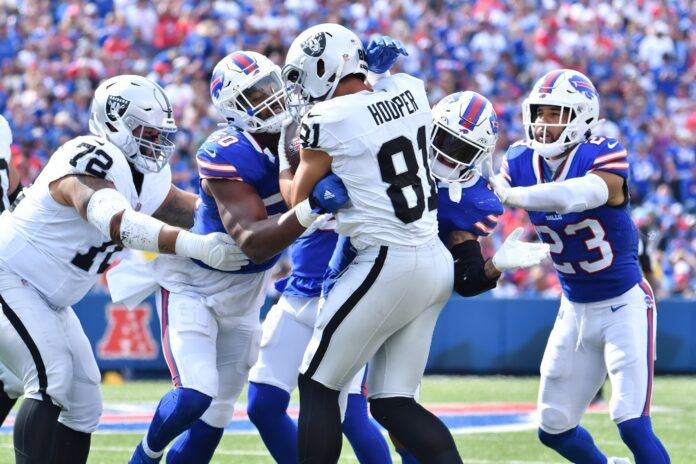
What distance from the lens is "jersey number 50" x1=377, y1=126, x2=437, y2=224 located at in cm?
429

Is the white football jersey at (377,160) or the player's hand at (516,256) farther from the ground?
the white football jersey at (377,160)

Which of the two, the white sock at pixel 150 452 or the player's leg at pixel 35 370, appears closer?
the player's leg at pixel 35 370

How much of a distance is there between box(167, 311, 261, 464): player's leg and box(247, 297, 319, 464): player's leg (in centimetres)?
6

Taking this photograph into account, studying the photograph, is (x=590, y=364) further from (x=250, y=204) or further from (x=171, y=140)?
(x=171, y=140)

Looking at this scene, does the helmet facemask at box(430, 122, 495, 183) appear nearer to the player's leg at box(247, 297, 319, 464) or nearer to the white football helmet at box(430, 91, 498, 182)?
the white football helmet at box(430, 91, 498, 182)

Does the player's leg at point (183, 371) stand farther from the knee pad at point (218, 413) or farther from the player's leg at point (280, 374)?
the player's leg at point (280, 374)

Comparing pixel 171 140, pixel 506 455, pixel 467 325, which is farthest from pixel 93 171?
pixel 467 325

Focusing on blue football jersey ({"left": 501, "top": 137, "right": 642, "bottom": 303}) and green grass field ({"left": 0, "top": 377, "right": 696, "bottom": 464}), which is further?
green grass field ({"left": 0, "top": 377, "right": 696, "bottom": 464})

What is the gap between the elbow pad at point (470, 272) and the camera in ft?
15.0

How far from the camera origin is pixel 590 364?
5301mm

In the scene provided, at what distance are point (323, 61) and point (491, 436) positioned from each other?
389cm

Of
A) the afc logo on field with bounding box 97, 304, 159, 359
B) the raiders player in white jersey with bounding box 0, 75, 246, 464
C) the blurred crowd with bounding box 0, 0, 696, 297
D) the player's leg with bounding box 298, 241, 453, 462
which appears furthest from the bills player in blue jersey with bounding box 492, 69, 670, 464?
the blurred crowd with bounding box 0, 0, 696, 297

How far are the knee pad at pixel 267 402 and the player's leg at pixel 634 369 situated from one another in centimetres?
141

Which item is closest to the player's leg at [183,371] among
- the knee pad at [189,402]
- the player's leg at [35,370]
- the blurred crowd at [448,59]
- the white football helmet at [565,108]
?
the knee pad at [189,402]
